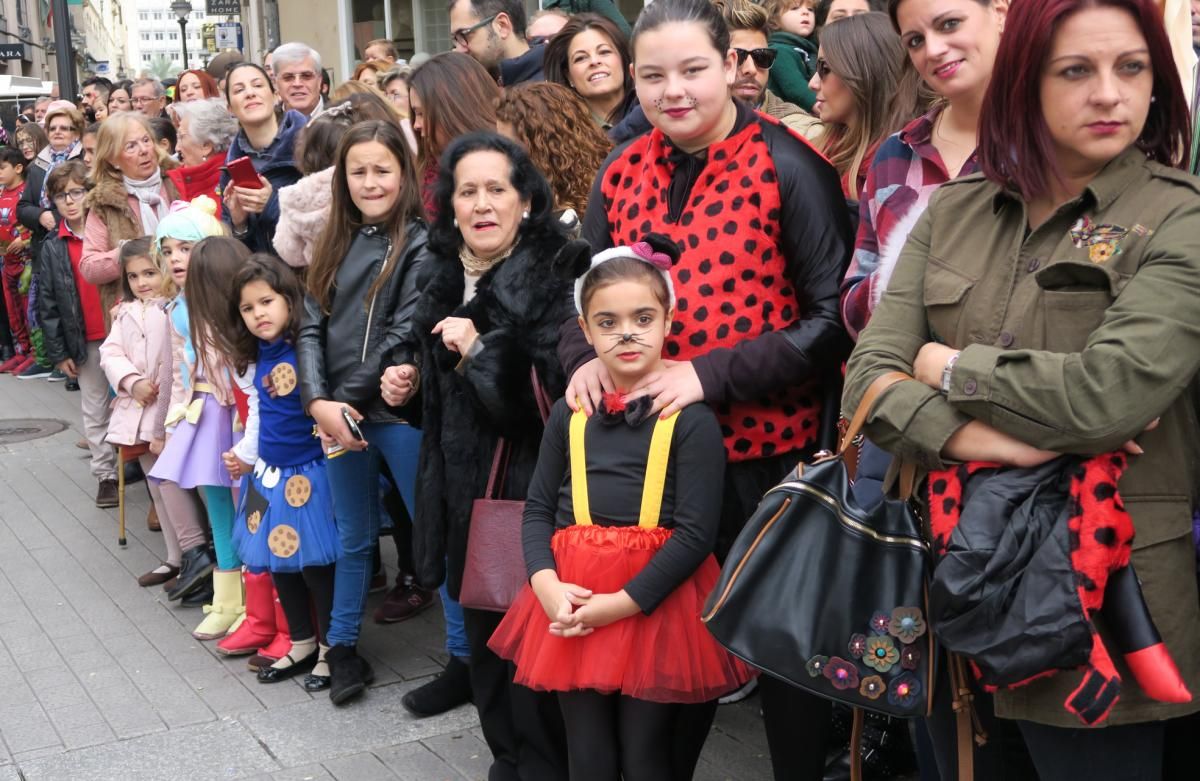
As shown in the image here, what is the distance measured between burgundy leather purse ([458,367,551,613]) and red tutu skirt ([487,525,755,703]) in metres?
0.48

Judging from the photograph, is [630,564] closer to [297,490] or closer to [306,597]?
[297,490]

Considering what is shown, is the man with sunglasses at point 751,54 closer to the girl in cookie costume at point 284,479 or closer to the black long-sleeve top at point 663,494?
the girl in cookie costume at point 284,479

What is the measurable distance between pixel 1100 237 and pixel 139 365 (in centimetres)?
573

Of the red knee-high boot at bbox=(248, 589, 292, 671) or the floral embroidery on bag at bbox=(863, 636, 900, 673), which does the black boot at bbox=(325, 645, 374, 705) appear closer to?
the red knee-high boot at bbox=(248, 589, 292, 671)

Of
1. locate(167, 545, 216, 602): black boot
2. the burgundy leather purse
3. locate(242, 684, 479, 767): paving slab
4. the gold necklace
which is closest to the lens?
the burgundy leather purse

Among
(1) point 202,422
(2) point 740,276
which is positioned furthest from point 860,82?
(1) point 202,422

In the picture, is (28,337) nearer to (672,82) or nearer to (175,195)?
(175,195)

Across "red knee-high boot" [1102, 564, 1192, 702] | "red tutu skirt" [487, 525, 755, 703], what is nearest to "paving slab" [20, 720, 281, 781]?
"red tutu skirt" [487, 525, 755, 703]

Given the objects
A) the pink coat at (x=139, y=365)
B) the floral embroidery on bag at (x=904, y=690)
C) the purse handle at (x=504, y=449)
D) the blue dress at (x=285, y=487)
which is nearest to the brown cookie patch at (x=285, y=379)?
the blue dress at (x=285, y=487)

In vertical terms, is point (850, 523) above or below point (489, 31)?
below

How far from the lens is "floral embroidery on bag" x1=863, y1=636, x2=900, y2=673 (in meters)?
2.34

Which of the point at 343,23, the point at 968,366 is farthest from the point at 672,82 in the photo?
the point at 343,23

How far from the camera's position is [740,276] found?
3426 millimetres

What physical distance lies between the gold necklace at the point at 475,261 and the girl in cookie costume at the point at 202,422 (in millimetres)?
1838
